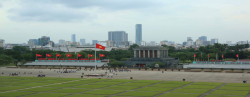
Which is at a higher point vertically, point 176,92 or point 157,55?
point 157,55

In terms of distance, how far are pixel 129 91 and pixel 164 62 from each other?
72.8 meters

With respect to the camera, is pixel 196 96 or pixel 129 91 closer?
pixel 196 96

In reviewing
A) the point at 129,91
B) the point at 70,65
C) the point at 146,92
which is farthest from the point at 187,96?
the point at 70,65

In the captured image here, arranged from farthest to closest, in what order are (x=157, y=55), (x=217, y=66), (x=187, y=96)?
(x=157, y=55)
(x=217, y=66)
(x=187, y=96)

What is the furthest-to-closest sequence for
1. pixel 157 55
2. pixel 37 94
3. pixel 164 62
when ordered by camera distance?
pixel 157 55, pixel 164 62, pixel 37 94

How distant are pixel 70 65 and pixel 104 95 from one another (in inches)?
3695

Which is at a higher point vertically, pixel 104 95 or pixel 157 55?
pixel 157 55

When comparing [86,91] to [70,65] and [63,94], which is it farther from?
[70,65]

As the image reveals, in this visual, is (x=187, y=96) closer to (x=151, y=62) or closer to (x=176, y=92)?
(x=176, y=92)

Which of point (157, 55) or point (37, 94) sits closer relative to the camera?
point (37, 94)

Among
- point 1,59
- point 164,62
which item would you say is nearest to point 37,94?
point 164,62

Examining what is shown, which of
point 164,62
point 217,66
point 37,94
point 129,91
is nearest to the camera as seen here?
point 37,94

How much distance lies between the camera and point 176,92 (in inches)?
2012

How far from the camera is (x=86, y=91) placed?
2100 inches
